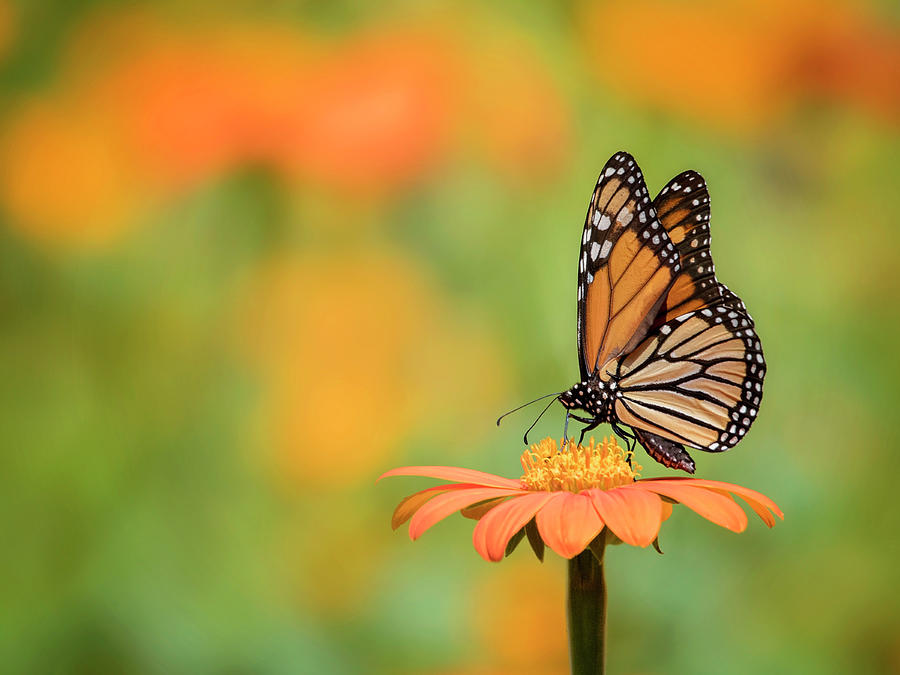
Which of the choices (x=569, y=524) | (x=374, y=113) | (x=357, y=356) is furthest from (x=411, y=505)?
(x=374, y=113)

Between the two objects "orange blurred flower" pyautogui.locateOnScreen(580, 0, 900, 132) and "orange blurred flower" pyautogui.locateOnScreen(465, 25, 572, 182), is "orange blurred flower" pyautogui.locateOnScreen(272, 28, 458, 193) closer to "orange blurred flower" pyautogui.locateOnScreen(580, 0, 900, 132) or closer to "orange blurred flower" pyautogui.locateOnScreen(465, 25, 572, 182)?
"orange blurred flower" pyautogui.locateOnScreen(465, 25, 572, 182)

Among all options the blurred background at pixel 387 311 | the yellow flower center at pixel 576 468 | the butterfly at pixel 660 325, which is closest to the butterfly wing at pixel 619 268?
the butterfly at pixel 660 325

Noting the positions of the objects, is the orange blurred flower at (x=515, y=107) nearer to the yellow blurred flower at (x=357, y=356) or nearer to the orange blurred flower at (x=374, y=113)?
the orange blurred flower at (x=374, y=113)

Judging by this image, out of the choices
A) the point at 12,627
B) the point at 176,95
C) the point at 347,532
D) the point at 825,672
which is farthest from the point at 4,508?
the point at 825,672

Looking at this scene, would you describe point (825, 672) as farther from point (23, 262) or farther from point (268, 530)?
point (23, 262)

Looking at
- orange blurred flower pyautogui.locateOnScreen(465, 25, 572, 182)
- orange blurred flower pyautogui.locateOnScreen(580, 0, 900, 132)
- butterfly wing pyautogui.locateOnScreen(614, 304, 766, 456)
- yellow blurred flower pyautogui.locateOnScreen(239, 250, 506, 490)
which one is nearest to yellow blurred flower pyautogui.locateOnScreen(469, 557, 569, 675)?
yellow blurred flower pyautogui.locateOnScreen(239, 250, 506, 490)

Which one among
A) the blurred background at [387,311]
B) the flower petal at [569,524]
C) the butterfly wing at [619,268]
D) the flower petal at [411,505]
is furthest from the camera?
the blurred background at [387,311]

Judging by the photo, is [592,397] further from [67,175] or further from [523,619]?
[67,175]
